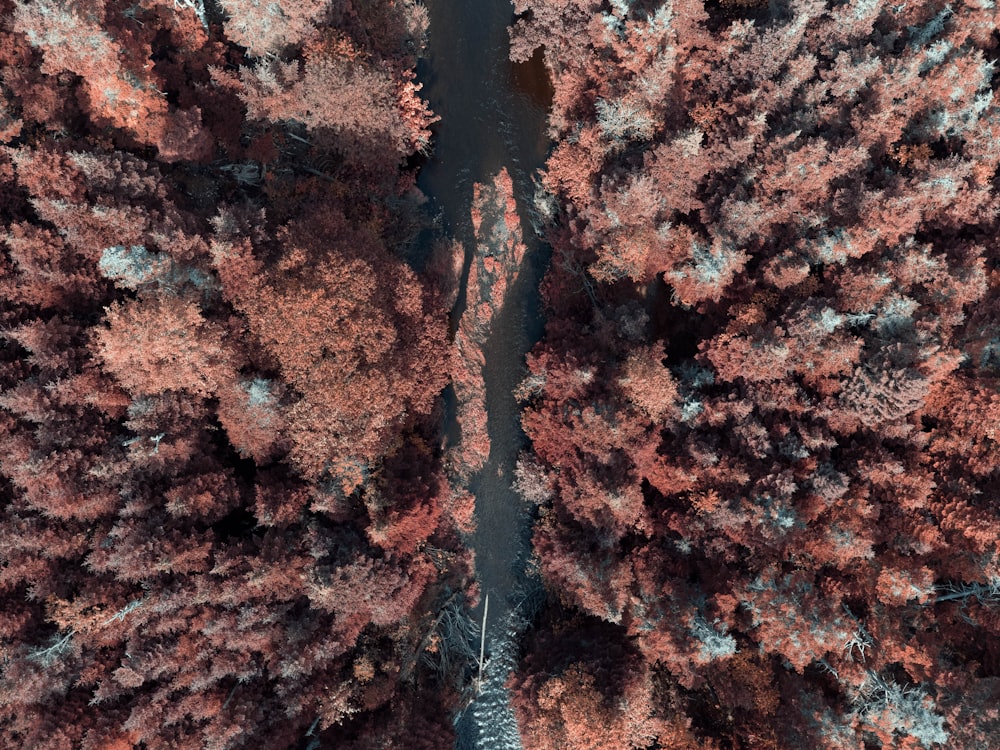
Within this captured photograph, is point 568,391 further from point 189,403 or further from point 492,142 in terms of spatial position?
point 189,403

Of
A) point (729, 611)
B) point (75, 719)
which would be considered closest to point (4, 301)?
point (75, 719)

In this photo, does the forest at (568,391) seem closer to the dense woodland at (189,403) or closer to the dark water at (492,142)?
the dense woodland at (189,403)

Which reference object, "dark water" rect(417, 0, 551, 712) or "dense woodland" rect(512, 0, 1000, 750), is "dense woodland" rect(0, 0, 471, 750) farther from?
"dense woodland" rect(512, 0, 1000, 750)

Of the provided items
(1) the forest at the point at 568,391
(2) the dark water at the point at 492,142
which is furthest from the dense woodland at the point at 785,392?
(2) the dark water at the point at 492,142

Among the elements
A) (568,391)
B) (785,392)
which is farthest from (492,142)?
(785,392)

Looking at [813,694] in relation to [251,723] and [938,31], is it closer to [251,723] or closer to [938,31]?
[251,723]

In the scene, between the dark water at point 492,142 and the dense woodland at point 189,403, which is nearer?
the dense woodland at point 189,403

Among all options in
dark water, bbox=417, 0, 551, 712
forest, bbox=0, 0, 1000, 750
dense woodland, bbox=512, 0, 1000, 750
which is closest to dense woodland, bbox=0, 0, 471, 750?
forest, bbox=0, 0, 1000, 750
